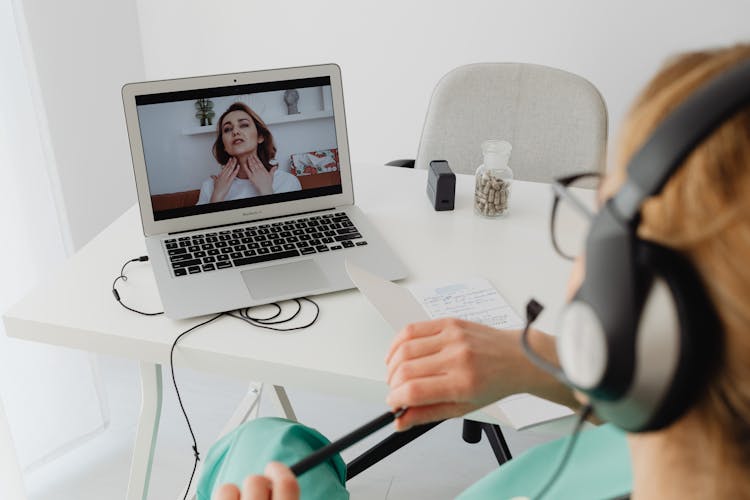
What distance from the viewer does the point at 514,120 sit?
1.70 meters

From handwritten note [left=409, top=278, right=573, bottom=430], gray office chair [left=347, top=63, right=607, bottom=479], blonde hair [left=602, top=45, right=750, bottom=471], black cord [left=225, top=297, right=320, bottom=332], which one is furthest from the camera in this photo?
gray office chair [left=347, top=63, right=607, bottom=479]

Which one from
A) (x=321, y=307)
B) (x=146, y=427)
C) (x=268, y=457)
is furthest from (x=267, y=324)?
(x=146, y=427)

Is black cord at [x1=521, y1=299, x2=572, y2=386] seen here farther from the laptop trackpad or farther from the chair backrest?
the chair backrest

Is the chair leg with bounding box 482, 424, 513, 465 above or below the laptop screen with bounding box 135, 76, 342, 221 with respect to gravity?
below

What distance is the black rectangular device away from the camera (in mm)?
1312

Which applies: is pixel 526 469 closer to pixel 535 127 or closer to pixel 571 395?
pixel 571 395

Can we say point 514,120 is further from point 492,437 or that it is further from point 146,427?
point 146,427

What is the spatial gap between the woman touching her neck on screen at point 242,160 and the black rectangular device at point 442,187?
28 cm

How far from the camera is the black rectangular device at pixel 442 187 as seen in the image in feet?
4.31

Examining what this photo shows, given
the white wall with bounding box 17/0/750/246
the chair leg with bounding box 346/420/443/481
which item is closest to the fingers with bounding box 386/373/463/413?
the chair leg with bounding box 346/420/443/481

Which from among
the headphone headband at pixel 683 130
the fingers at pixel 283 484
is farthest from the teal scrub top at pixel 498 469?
the headphone headband at pixel 683 130

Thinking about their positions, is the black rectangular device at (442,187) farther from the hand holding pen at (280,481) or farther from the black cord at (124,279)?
the hand holding pen at (280,481)

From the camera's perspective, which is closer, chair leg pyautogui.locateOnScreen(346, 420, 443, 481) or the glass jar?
the glass jar

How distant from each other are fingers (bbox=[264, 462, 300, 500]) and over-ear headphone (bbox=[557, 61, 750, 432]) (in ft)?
1.01
